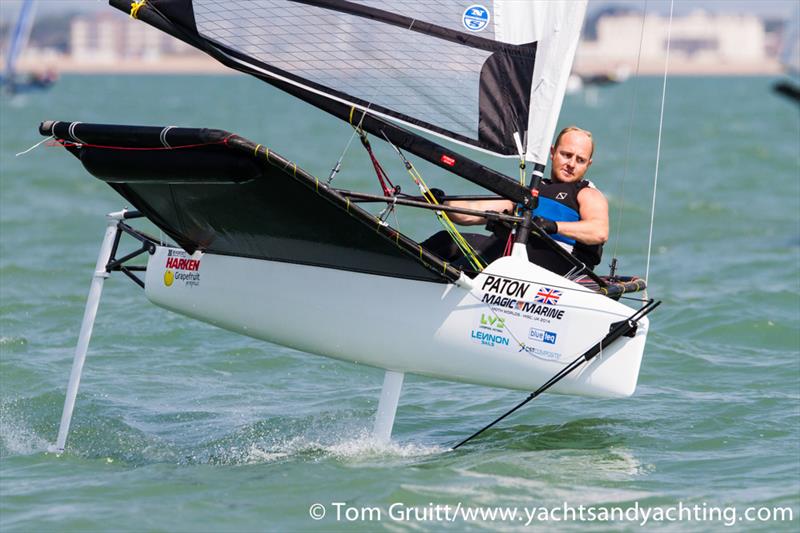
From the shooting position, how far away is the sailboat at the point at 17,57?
31938 millimetres

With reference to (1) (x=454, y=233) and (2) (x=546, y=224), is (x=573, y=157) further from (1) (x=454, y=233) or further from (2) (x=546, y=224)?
(1) (x=454, y=233)

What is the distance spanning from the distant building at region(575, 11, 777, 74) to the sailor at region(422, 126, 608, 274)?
385 feet

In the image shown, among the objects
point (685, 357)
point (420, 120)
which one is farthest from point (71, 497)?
point (685, 357)

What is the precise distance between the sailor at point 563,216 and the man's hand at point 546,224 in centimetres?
3

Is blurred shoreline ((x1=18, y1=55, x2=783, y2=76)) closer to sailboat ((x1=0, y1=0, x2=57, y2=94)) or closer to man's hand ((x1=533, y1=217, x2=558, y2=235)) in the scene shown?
sailboat ((x1=0, y1=0, x2=57, y2=94))

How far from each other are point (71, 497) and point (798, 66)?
28.4 ft

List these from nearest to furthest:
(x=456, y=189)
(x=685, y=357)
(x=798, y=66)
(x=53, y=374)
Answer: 1. (x=53, y=374)
2. (x=685, y=357)
3. (x=798, y=66)
4. (x=456, y=189)

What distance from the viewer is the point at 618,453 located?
5230mm

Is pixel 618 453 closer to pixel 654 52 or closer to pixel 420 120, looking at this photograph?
pixel 420 120

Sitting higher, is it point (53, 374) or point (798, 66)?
point (798, 66)

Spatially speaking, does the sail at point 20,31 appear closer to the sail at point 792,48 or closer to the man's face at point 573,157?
the sail at point 792,48

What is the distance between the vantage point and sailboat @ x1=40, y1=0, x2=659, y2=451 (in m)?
4.86

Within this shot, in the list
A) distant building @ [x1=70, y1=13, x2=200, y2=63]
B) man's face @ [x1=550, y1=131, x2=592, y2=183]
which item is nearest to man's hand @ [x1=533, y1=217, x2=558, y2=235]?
man's face @ [x1=550, y1=131, x2=592, y2=183]

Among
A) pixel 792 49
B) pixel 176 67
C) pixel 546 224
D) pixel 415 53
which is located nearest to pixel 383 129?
pixel 415 53
